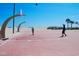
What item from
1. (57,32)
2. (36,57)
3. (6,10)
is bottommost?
(36,57)

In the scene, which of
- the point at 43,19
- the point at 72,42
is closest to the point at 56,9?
the point at 43,19

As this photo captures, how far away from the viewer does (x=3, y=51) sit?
6.59m

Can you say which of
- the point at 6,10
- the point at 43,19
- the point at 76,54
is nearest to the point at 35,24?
the point at 43,19

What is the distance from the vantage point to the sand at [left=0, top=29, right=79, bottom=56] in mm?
6574

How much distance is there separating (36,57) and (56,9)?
1274mm

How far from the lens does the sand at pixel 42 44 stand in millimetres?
6574

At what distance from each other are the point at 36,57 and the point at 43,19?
39.9 inches

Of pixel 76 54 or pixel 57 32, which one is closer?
pixel 76 54

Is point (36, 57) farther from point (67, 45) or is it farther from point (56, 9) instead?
point (56, 9)

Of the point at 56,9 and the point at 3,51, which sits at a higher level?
the point at 56,9

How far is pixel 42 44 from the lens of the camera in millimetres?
6809

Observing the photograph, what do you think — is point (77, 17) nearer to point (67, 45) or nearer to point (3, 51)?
point (67, 45)

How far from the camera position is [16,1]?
652 centimetres

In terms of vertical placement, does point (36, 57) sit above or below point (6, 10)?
below
